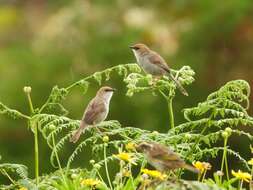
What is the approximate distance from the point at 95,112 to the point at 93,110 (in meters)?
0.06

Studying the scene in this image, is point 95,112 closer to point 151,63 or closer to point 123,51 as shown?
point 151,63

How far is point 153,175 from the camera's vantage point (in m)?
4.96

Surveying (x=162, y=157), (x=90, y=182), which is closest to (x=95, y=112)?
(x=90, y=182)

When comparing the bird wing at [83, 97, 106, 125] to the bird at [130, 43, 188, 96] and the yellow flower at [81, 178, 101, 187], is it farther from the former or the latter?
the yellow flower at [81, 178, 101, 187]

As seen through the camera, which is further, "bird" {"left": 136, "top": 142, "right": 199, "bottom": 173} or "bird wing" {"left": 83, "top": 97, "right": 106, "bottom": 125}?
"bird wing" {"left": 83, "top": 97, "right": 106, "bottom": 125}

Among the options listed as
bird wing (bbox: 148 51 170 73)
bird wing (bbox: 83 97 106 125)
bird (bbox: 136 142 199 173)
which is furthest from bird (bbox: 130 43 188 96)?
bird (bbox: 136 142 199 173)

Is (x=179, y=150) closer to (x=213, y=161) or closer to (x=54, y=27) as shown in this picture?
(x=213, y=161)

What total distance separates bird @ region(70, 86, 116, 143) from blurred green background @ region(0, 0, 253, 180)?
27.2 feet

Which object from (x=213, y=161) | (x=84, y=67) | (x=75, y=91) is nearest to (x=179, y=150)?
(x=213, y=161)

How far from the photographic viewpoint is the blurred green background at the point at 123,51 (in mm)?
16422

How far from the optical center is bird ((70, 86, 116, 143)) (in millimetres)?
6496

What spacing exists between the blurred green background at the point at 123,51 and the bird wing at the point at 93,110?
8.43 metres

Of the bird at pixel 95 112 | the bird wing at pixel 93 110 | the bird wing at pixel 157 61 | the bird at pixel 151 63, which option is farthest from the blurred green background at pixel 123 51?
the bird wing at pixel 93 110

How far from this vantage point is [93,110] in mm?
6828
